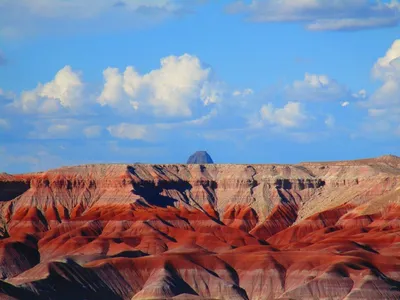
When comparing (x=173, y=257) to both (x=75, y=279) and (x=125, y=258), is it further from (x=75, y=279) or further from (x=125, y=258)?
(x=75, y=279)

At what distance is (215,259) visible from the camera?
18412 cm

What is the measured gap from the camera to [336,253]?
600 feet

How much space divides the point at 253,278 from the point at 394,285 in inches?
876

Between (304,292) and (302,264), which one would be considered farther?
(302,264)

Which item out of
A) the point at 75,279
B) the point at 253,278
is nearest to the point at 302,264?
the point at 253,278

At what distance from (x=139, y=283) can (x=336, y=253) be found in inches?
1168

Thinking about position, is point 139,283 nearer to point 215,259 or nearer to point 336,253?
point 215,259

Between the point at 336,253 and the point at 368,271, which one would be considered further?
the point at 336,253

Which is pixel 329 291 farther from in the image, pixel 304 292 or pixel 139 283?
pixel 139 283

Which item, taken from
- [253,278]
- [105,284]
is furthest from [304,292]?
[105,284]

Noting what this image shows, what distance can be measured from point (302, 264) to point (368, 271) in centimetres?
1218

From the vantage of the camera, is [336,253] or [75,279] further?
[336,253]

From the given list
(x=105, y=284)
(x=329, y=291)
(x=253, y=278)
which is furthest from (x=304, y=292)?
(x=105, y=284)

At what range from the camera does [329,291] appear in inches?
6427
